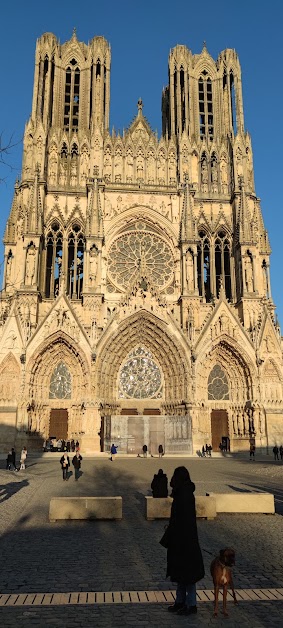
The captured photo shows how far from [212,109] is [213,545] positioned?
39.8 metres

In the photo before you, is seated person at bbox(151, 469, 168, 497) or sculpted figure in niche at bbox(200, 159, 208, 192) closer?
seated person at bbox(151, 469, 168, 497)

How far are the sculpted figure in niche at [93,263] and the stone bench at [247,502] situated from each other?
2356cm

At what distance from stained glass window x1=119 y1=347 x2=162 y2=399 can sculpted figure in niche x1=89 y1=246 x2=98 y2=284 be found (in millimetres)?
5703

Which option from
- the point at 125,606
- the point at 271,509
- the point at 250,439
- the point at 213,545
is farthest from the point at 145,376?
the point at 125,606

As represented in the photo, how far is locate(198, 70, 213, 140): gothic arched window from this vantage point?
41.1 metres

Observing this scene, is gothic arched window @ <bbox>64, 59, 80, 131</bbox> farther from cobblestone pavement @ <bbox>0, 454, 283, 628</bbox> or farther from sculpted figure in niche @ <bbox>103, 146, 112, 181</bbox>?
cobblestone pavement @ <bbox>0, 454, 283, 628</bbox>

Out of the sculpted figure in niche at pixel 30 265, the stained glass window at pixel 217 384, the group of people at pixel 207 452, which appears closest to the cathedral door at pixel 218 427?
the stained glass window at pixel 217 384

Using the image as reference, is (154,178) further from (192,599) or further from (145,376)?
(192,599)

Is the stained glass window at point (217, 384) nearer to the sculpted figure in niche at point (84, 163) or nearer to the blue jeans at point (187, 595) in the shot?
the sculpted figure in niche at point (84, 163)

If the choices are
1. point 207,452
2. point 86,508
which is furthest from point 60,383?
point 86,508

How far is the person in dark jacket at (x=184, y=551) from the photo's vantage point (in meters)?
5.05

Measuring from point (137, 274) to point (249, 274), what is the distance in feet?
26.0

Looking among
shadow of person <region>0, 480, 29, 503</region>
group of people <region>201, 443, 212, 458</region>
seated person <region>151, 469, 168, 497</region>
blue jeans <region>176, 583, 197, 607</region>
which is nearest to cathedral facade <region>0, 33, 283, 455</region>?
group of people <region>201, 443, 212, 458</region>

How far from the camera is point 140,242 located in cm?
3672
